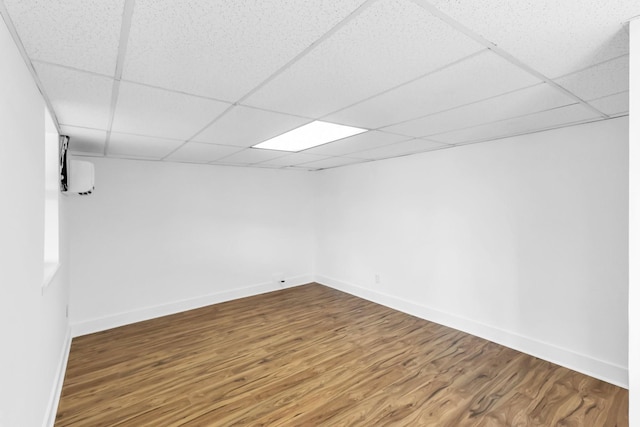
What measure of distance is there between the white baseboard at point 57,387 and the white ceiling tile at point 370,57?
8.12ft

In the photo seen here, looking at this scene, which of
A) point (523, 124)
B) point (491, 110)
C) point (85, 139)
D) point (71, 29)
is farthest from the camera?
point (85, 139)

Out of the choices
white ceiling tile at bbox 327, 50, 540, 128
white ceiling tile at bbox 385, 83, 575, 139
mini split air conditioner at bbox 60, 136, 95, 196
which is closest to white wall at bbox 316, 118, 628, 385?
white ceiling tile at bbox 385, 83, 575, 139

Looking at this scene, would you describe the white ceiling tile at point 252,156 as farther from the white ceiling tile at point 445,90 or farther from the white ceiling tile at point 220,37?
the white ceiling tile at point 220,37

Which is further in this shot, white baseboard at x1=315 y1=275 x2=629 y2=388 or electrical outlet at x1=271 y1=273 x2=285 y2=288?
electrical outlet at x1=271 y1=273 x2=285 y2=288

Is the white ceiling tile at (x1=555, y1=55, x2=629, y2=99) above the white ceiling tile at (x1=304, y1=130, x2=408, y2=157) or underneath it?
underneath

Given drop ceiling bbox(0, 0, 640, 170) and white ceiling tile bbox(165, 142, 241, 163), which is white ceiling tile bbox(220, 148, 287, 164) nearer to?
white ceiling tile bbox(165, 142, 241, 163)

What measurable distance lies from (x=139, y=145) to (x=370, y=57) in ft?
9.01

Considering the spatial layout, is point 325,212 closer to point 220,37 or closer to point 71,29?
point 220,37

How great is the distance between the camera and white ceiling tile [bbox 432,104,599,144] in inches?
89.9

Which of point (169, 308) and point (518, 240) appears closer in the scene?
point (518, 240)

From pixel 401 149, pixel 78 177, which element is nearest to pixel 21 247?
pixel 78 177

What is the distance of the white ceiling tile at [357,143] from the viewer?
2912 mm

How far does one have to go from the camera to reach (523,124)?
262 cm

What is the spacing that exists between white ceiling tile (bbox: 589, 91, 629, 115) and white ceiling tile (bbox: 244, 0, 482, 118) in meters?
1.37
